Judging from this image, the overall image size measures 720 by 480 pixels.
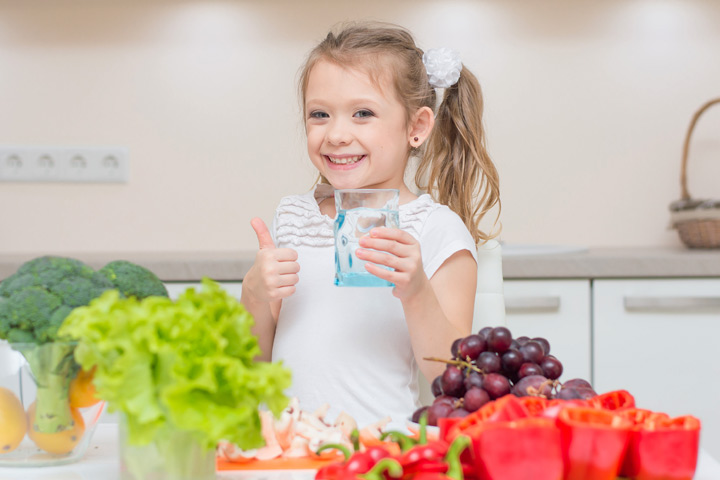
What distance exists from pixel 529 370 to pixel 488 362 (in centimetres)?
4

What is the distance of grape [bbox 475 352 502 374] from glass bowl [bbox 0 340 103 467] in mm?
356

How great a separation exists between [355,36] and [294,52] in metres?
1.25

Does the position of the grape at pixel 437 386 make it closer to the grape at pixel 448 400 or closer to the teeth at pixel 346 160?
the grape at pixel 448 400

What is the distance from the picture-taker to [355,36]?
1.35 metres

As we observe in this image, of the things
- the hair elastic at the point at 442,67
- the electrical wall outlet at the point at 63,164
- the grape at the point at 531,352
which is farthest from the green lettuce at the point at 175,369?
the electrical wall outlet at the point at 63,164

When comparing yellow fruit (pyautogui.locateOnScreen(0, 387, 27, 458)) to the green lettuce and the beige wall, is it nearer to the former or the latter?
the green lettuce

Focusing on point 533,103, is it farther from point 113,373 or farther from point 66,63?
point 113,373

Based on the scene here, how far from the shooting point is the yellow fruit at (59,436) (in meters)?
0.72

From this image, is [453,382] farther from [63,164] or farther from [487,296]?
[63,164]

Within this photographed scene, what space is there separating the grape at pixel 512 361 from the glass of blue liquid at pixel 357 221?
222 millimetres

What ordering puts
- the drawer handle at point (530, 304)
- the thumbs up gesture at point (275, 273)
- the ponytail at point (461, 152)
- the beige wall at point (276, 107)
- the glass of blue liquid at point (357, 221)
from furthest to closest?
the beige wall at point (276, 107)
the drawer handle at point (530, 304)
the ponytail at point (461, 152)
the thumbs up gesture at point (275, 273)
the glass of blue liquid at point (357, 221)

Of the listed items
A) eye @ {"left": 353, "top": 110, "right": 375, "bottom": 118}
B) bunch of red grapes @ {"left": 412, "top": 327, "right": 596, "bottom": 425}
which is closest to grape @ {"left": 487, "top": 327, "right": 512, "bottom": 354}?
bunch of red grapes @ {"left": 412, "top": 327, "right": 596, "bottom": 425}

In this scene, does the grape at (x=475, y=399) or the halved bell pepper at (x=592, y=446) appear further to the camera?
the grape at (x=475, y=399)

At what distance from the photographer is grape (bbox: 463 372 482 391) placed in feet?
2.51
